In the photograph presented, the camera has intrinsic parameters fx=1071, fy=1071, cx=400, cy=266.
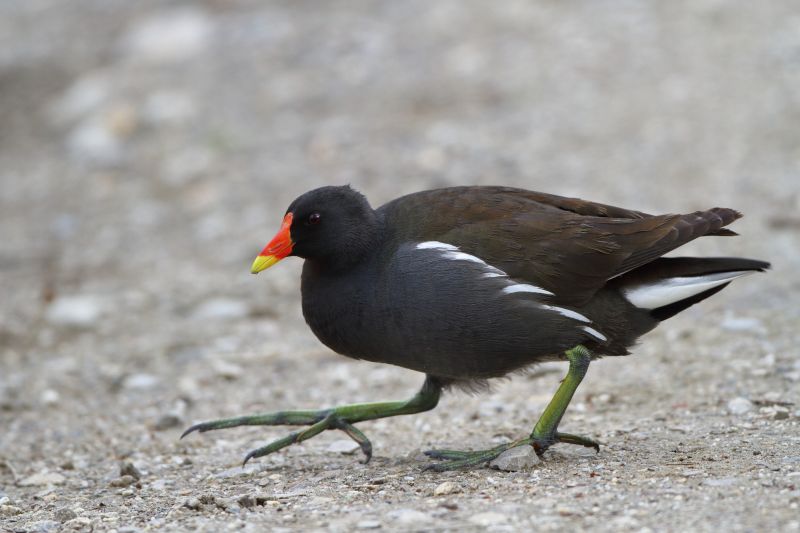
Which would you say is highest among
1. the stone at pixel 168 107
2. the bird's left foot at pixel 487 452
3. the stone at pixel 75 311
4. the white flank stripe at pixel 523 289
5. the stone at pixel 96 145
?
the stone at pixel 168 107

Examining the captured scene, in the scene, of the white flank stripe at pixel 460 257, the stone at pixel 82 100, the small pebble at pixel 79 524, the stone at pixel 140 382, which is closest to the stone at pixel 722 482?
the white flank stripe at pixel 460 257

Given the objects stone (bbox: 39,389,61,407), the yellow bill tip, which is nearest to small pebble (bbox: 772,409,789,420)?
the yellow bill tip

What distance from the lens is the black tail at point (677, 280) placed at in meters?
4.55

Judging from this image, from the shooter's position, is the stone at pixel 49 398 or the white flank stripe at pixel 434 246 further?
the stone at pixel 49 398

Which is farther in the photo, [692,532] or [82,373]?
[82,373]

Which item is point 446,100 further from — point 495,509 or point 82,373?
point 495,509

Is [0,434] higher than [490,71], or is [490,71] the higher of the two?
[490,71]

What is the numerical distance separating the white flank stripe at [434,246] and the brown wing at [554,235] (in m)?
0.04

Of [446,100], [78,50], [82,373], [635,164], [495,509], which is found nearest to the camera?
[495,509]

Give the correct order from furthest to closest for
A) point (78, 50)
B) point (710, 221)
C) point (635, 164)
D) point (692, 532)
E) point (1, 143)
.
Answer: point (78, 50) → point (1, 143) → point (635, 164) → point (710, 221) → point (692, 532)

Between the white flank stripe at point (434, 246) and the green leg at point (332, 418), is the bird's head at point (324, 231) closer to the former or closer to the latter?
the white flank stripe at point (434, 246)

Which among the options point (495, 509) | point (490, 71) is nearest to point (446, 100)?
point (490, 71)

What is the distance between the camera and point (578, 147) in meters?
8.77

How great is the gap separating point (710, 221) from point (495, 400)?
173 centimetres
